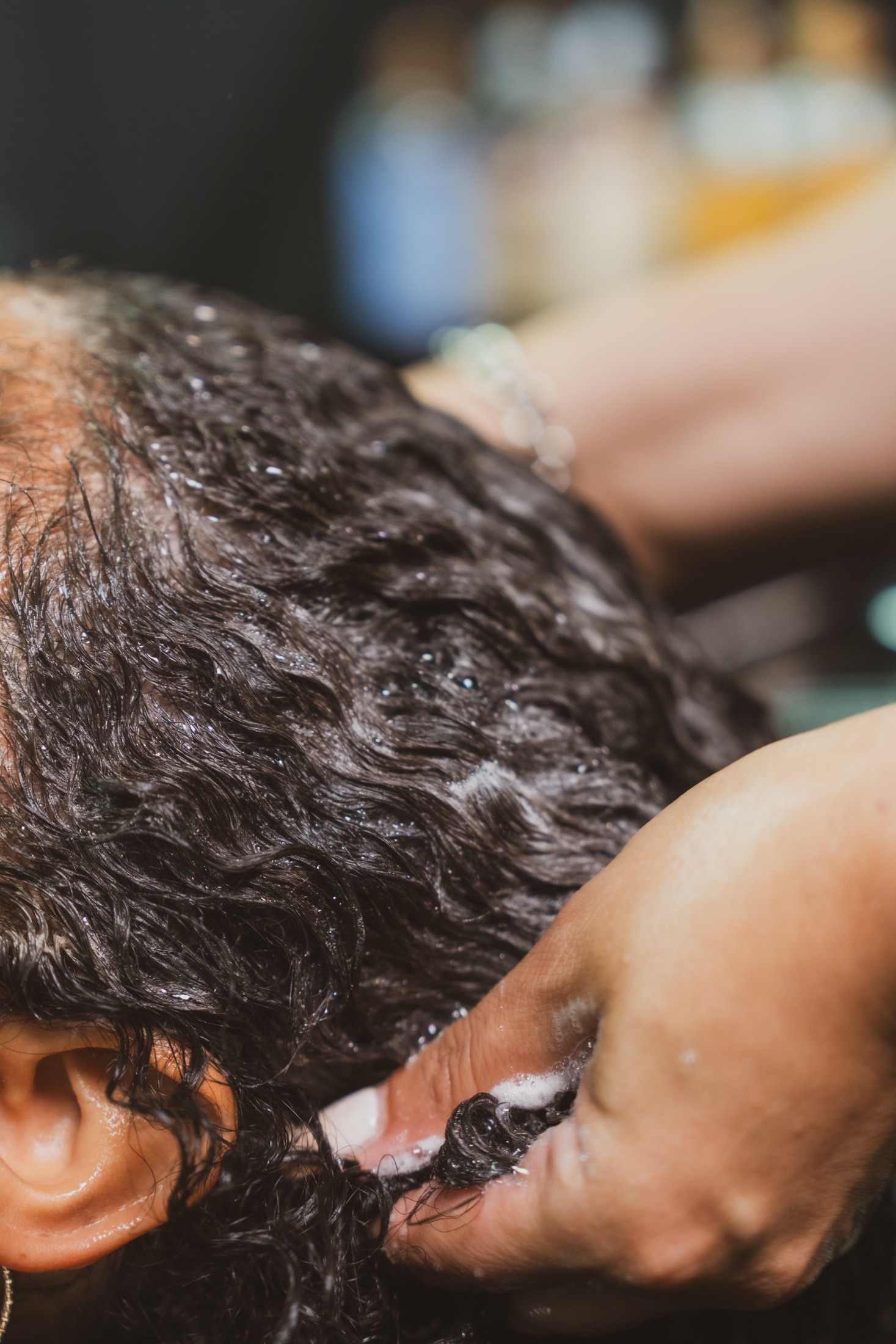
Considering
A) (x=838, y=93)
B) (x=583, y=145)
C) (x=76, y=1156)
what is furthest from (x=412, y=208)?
(x=76, y=1156)

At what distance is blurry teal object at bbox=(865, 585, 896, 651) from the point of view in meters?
1.45

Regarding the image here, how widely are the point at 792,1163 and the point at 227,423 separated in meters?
0.51

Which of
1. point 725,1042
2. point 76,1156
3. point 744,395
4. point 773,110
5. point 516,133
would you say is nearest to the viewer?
point 725,1042

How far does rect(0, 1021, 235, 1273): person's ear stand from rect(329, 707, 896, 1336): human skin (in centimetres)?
17

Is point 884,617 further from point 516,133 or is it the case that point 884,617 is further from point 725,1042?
point 516,133

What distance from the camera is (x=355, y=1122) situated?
2.04 feet

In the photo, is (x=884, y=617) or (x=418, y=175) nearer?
(x=884, y=617)

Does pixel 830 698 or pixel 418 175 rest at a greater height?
pixel 418 175

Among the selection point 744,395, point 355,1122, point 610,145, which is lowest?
point 355,1122

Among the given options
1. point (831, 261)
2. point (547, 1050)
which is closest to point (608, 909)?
point (547, 1050)

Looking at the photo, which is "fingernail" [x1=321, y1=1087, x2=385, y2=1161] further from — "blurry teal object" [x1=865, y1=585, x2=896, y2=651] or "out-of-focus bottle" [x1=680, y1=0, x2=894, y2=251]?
"out-of-focus bottle" [x1=680, y1=0, x2=894, y2=251]

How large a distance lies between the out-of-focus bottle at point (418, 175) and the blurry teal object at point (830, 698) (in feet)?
4.20

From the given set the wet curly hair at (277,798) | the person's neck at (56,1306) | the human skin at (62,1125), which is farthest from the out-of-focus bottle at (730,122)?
the person's neck at (56,1306)

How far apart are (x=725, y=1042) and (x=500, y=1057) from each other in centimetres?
13
